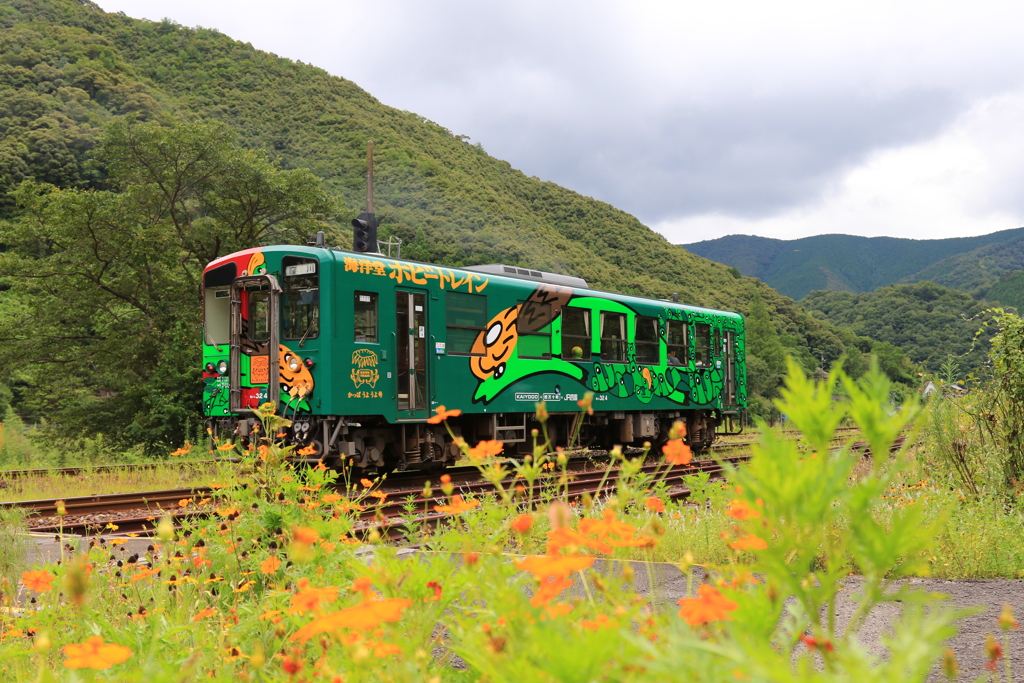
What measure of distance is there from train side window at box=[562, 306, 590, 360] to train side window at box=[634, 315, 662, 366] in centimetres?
156

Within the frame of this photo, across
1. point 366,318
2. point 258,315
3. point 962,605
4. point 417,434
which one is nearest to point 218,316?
point 258,315

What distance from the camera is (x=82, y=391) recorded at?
18078 millimetres

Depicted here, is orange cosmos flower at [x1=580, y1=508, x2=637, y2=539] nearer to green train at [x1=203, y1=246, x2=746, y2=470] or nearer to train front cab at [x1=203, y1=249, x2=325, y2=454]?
green train at [x1=203, y1=246, x2=746, y2=470]

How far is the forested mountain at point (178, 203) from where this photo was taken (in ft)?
58.9

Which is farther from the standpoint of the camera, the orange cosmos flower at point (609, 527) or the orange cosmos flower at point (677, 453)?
the orange cosmos flower at point (677, 453)

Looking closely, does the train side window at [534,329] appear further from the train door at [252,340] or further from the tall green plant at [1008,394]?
the tall green plant at [1008,394]

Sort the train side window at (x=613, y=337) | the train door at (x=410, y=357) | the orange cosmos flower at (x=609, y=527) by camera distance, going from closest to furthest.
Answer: the orange cosmos flower at (x=609, y=527)
the train door at (x=410, y=357)
the train side window at (x=613, y=337)

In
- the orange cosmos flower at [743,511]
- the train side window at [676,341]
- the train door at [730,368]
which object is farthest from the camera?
the train door at [730,368]

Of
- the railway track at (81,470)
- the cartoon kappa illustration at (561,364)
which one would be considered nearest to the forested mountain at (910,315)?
the cartoon kappa illustration at (561,364)

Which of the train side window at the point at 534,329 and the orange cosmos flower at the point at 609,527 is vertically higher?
the train side window at the point at 534,329

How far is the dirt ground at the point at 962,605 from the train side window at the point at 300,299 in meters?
5.35

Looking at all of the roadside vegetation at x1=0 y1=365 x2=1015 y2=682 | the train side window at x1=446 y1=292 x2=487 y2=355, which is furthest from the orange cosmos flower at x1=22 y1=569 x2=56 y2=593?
the train side window at x1=446 y1=292 x2=487 y2=355

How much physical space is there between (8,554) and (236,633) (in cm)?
313

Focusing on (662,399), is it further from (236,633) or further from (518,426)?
(236,633)
